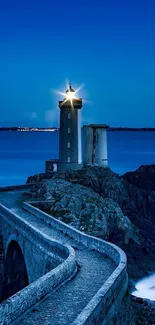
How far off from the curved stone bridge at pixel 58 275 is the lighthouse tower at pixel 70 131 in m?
14.9

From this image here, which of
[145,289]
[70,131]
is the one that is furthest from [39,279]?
[70,131]

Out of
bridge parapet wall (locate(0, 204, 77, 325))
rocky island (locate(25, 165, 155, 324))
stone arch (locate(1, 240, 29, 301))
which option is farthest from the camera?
rocky island (locate(25, 165, 155, 324))

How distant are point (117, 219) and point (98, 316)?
17.1 m

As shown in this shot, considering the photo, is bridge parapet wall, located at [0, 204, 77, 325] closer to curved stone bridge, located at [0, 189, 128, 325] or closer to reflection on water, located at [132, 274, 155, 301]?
curved stone bridge, located at [0, 189, 128, 325]

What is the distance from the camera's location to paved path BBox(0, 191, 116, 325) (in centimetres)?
1056

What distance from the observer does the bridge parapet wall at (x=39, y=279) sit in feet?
33.8

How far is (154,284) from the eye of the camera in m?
24.6

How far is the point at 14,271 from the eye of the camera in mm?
22219

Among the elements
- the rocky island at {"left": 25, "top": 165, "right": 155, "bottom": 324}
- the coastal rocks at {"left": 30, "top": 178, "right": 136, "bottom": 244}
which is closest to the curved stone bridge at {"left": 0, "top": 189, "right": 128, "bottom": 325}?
the coastal rocks at {"left": 30, "top": 178, "right": 136, "bottom": 244}

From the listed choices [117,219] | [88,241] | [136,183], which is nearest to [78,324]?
[88,241]

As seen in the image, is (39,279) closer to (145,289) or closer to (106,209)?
(145,289)

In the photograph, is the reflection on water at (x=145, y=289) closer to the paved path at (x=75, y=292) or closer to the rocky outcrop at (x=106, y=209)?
the rocky outcrop at (x=106, y=209)

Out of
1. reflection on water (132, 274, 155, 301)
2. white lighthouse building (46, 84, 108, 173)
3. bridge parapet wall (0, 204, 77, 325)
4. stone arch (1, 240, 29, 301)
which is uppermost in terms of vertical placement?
white lighthouse building (46, 84, 108, 173)

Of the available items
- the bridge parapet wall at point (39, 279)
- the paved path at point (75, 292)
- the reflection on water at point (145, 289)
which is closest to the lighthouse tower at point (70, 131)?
the reflection on water at point (145, 289)
